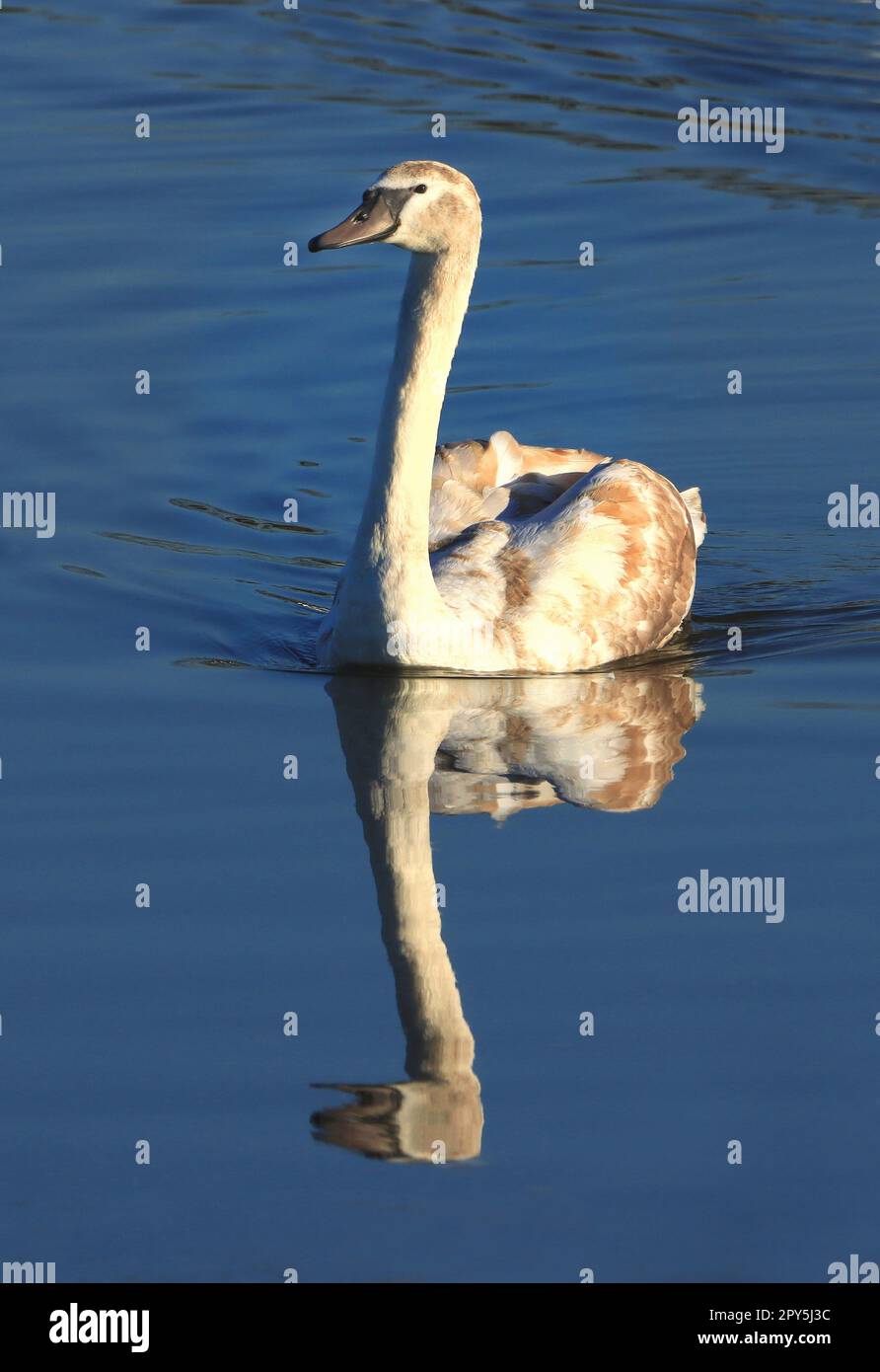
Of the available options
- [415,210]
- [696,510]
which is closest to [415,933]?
[415,210]

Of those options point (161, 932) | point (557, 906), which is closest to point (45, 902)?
point (161, 932)

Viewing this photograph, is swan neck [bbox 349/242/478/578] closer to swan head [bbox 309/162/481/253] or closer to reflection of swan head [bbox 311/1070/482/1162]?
swan head [bbox 309/162/481/253]

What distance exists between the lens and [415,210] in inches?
365

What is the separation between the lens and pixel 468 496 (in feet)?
36.6

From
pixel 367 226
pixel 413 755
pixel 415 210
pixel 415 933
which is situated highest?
pixel 415 210

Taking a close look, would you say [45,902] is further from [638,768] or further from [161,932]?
[638,768]

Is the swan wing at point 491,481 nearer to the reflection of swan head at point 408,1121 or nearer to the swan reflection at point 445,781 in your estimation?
the swan reflection at point 445,781

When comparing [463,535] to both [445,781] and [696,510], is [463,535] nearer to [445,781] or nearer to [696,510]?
[696,510]

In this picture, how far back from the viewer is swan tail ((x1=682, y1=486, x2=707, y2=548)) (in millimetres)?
11914

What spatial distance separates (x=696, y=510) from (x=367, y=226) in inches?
132

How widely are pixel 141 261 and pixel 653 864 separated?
8.83 meters

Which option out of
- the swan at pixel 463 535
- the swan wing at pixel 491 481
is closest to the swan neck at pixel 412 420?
the swan at pixel 463 535

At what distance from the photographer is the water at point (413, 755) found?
247 inches

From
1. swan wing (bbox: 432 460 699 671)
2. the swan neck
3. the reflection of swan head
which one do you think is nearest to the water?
the reflection of swan head
